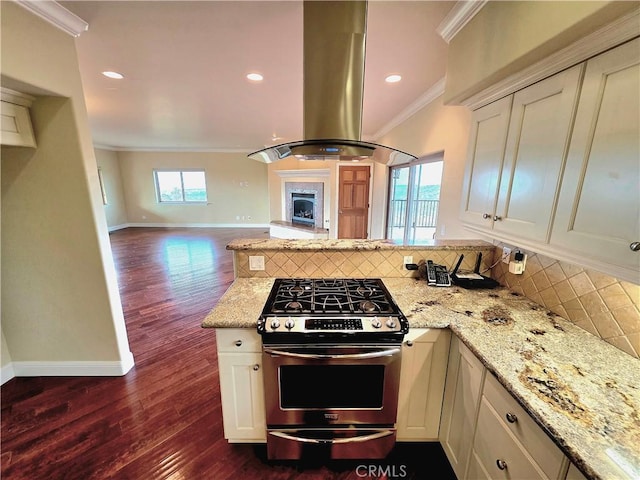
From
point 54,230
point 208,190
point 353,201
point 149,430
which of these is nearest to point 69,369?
point 149,430

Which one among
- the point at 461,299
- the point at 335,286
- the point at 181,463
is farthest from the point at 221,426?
the point at 461,299

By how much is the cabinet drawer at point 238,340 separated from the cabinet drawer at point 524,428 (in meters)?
1.09

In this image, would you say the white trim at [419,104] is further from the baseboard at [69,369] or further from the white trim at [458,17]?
Answer: the baseboard at [69,369]

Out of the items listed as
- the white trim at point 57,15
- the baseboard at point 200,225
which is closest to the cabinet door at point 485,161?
the white trim at point 57,15

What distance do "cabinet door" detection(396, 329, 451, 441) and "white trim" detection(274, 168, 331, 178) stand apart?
5.05 metres

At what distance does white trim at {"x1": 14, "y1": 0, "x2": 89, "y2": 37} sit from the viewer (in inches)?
56.1

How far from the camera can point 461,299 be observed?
5.28 ft

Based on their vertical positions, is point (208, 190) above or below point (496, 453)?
above

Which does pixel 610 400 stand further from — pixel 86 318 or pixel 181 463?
pixel 86 318

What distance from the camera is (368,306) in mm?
1430

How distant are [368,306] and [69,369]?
8.47 feet

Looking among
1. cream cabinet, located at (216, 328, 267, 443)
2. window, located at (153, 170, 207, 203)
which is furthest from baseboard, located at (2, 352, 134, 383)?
window, located at (153, 170, 207, 203)

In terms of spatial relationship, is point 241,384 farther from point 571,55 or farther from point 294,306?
point 571,55

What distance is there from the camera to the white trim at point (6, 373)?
6.70ft
